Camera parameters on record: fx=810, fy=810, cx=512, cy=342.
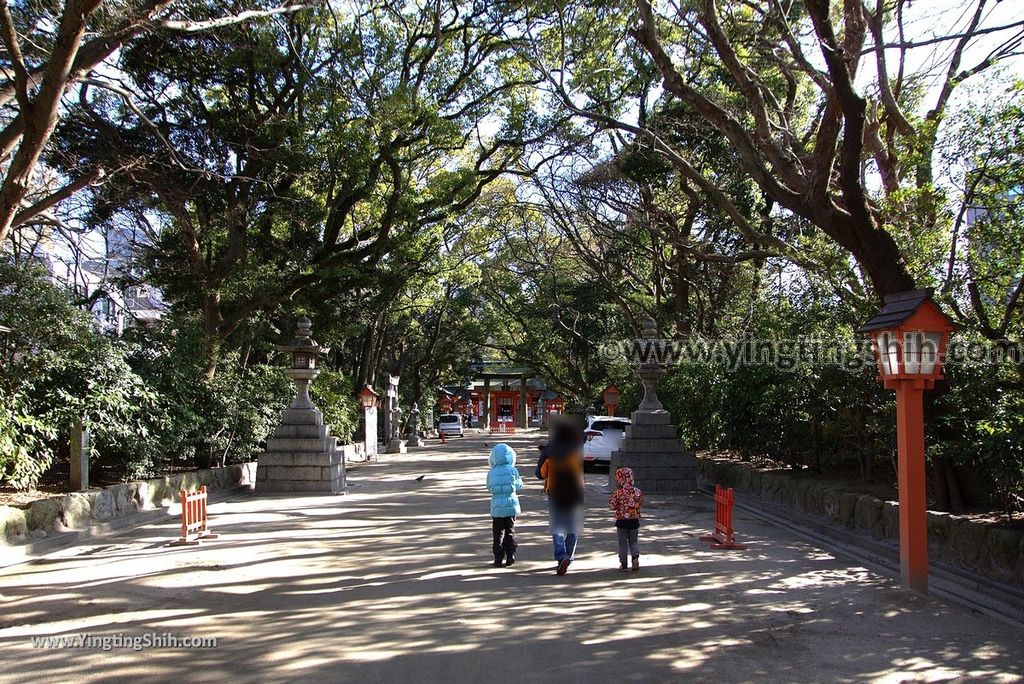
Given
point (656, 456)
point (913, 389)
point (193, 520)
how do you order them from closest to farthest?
point (913, 389) < point (193, 520) < point (656, 456)

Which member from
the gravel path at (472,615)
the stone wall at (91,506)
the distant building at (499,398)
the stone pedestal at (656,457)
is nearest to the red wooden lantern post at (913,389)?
the gravel path at (472,615)

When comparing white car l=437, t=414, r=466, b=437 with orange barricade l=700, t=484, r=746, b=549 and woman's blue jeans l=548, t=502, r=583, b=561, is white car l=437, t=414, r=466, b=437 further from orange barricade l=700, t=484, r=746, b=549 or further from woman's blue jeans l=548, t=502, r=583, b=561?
woman's blue jeans l=548, t=502, r=583, b=561

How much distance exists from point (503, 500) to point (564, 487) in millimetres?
676

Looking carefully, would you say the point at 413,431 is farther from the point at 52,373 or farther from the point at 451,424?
the point at 52,373

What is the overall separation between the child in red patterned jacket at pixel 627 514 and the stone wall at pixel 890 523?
3.20 metres

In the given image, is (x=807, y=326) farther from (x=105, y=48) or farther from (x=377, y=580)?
(x=105, y=48)

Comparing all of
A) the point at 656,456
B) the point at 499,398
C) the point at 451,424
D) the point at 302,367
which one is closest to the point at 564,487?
the point at 656,456

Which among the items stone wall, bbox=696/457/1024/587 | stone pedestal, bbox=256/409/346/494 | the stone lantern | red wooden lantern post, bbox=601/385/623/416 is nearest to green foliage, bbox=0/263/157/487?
stone pedestal, bbox=256/409/346/494

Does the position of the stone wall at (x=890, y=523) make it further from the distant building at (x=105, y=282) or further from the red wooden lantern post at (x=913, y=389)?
the distant building at (x=105, y=282)

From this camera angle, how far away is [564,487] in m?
8.56

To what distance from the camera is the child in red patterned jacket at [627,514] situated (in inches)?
335

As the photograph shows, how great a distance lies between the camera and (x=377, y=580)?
26.8ft

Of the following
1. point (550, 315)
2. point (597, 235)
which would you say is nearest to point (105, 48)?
point (597, 235)

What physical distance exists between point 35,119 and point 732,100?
45.1ft
